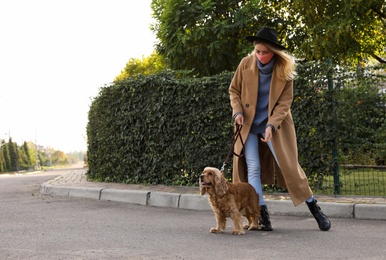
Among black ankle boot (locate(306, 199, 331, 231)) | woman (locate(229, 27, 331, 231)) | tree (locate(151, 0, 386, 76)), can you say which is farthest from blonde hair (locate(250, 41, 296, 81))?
tree (locate(151, 0, 386, 76))

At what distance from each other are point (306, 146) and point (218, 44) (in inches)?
613

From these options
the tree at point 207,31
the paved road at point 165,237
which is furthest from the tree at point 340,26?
the paved road at point 165,237

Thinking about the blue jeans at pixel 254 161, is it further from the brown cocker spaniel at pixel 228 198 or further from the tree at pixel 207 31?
the tree at pixel 207 31

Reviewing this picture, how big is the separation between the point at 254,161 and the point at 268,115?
1.80 ft

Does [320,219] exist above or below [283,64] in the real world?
below

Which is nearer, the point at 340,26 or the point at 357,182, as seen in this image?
the point at 357,182

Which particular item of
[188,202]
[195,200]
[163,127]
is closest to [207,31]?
[163,127]

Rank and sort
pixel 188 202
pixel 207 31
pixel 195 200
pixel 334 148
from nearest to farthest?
1. pixel 195 200
2. pixel 188 202
3. pixel 334 148
4. pixel 207 31

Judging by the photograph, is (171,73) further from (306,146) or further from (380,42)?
(380,42)

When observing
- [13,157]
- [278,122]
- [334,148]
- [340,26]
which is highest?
[340,26]

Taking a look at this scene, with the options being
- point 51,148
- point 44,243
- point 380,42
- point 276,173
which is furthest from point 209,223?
point 51,148

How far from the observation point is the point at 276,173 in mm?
7133

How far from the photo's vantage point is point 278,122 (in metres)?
6.62

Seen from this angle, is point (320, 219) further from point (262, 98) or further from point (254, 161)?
point (262, 98)
